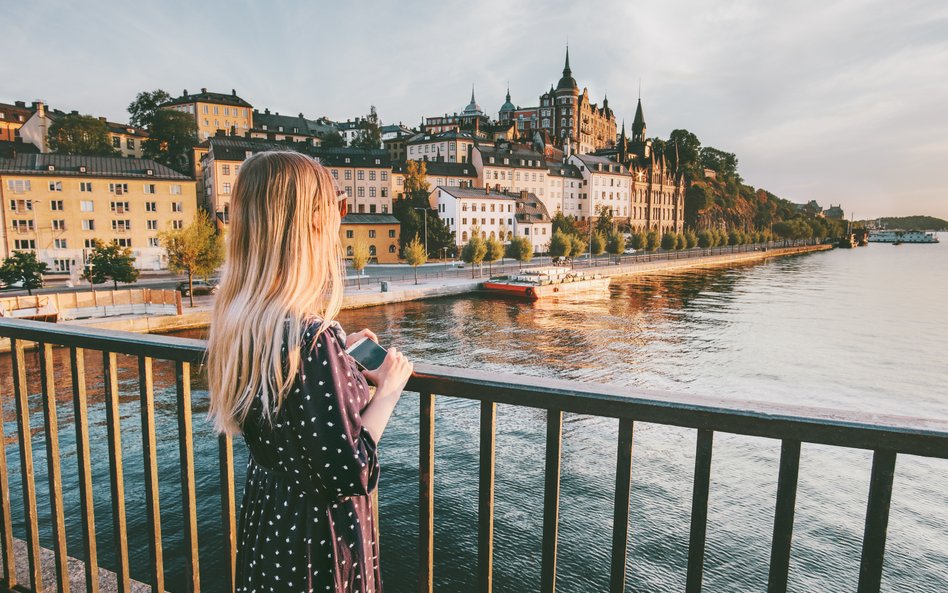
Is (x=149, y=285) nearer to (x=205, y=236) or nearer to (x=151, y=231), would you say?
(x=205, y=236)

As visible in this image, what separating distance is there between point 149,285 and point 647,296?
37326mm

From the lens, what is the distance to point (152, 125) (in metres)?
80.3

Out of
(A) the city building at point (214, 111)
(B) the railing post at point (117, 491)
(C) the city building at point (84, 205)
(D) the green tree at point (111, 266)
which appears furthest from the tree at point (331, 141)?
(B) the railing post at point (117, 491)

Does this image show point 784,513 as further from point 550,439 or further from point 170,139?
point 170,139

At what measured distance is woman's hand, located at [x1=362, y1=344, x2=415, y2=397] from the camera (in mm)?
1604

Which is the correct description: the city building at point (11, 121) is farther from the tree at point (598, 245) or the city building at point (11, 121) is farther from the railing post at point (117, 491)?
the railing post at point (117, 491)

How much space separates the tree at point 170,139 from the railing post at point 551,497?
87015 millimetres

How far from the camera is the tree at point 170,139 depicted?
7956 cm

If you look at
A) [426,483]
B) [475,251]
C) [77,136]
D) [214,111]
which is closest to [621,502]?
[426,483]

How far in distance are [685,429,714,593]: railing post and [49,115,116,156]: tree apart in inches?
3243

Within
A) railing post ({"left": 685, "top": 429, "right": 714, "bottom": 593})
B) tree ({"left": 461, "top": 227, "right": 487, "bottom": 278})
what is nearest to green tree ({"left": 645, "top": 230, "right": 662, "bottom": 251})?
tree ({"left": 461, "top": 227, "right": 487, "bottom": 278})

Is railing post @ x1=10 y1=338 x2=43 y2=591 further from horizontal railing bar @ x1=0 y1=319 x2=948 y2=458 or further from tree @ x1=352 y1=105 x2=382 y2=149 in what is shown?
tree @ x1=352 y1=105 x2=382 y2=149

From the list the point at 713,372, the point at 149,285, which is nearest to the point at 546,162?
the point at 149,285

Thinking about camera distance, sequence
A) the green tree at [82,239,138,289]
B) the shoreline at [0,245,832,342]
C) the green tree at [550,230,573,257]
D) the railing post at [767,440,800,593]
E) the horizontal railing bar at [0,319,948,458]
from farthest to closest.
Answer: the green tree at [550,230,573,257] → the green tree at [82,239,138,289] → the shoreline at [0,245,832,342] → the railing post at [767,440,800,593] → the horizontal railing bar at [0,319,948,458]
